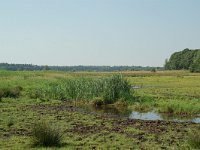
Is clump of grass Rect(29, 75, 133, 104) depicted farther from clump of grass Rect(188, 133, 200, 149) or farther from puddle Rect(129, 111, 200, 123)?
clump of grass Rect(188, 133, 200, 149)

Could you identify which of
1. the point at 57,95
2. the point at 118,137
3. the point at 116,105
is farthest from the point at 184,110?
the point at 57,95

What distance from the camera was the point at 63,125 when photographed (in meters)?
23.4

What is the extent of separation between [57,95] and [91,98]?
6007 mm

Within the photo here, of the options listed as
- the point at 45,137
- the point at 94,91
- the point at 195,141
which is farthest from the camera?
the point at 94,91

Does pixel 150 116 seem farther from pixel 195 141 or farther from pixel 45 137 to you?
pixel 45 137

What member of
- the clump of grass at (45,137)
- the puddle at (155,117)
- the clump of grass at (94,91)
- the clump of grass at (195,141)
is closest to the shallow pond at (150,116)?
the puddle at (155,117)

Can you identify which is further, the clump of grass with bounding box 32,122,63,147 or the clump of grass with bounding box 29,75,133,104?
the clump of grass with bounding box 29,75,133,104

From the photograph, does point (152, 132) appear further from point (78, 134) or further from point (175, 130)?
point (78, 134)

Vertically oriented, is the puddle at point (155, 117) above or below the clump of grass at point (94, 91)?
below

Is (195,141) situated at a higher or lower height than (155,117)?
higher

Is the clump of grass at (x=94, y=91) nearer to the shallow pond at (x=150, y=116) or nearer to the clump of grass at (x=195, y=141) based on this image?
the shallow pond at (x=150, y=116)

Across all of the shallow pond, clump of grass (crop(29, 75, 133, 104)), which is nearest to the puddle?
the shallow pond

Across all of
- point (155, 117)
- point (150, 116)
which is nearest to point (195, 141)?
point (155, 117)

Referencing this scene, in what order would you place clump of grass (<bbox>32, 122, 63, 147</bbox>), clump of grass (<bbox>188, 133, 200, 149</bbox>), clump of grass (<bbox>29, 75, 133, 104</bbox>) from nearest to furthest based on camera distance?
clump of grass (<bbox>188, 133, 200, 149</bbox>) → clump of grass (<bbox>32, 122, 63, 147</bbox>) → clump of grass (<bbox>29, 75, 133, 104</bbox>)
